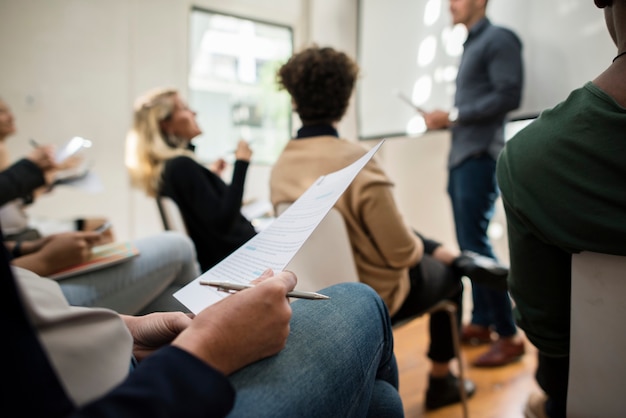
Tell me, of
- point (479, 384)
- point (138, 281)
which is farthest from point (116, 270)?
point (479, 384)

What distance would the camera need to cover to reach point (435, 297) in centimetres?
113

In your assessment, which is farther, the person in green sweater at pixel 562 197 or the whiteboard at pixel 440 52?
the whiteboard at pixel 440 52

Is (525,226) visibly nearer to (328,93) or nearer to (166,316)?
(166,316)

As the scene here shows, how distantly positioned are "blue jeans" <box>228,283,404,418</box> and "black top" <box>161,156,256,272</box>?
77cm

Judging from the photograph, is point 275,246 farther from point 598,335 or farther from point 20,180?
point 20,180

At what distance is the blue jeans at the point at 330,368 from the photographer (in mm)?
371

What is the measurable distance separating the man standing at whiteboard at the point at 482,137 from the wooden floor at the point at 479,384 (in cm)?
6

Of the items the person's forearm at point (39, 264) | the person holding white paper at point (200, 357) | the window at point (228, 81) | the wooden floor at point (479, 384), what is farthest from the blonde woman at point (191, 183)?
the window at point (228, 81)

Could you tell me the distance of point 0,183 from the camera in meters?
1.13

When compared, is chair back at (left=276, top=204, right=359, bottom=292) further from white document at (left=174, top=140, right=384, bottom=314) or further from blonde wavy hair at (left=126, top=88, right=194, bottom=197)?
blonde wavy hair at (left=126, top=88, right=194, bottom=197)

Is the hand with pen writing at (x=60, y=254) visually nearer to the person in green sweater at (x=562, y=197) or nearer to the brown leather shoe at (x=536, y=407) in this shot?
the person in green sweater at (x=562, y=197)

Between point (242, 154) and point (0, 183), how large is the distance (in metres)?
0.70

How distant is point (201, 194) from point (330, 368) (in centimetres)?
104

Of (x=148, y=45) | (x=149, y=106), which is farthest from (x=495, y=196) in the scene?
(x=148, y=45)
